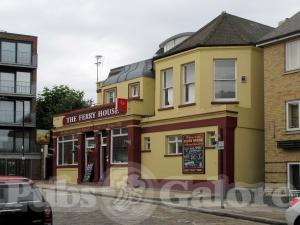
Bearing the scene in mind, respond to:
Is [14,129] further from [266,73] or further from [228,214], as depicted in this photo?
[228,214]

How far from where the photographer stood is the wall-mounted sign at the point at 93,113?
32.2 m

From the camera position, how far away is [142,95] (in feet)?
108

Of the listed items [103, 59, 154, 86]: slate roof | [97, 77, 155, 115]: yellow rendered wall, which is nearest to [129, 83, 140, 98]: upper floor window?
[97, 77, 155, 115]: yellow rendered wall

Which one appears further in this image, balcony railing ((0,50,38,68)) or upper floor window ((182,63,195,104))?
balcony railing ((0,50,38,68))

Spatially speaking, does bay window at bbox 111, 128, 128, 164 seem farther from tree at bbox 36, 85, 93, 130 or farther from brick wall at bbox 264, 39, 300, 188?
tree at bbox 36, 85, 93, 130

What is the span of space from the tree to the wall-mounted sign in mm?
24713

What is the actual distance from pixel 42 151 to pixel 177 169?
2888cm

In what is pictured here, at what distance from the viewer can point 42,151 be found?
54375mm

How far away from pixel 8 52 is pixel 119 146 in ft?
90.3

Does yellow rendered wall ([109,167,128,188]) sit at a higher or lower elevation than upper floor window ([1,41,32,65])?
lower

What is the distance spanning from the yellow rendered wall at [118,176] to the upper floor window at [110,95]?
20.6ft

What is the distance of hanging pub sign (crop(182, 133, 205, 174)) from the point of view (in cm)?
2647

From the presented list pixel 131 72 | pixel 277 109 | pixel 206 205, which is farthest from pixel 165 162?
pixel 206 205

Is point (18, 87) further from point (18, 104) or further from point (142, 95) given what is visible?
point (142, 95)
